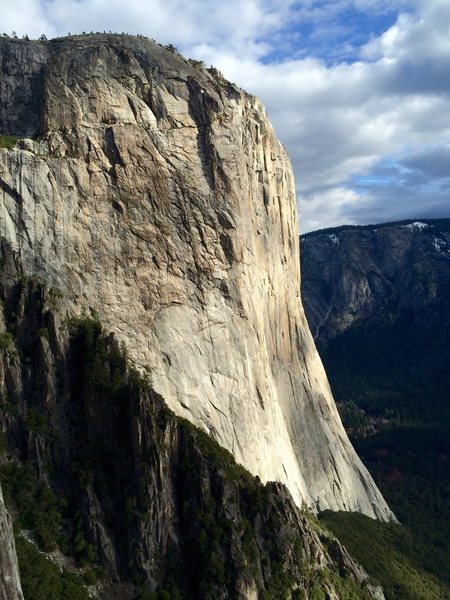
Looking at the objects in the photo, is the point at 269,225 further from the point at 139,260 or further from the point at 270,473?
the point at 270,473

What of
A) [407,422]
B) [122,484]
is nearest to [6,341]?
[122,484]

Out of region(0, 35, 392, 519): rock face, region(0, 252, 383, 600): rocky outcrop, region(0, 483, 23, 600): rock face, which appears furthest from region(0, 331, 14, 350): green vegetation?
region(0, 483, 23, 600): rock face

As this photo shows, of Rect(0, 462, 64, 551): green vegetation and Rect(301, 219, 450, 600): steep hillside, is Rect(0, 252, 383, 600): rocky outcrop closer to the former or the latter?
Rect(0, 462, 64, 551): green vegetation

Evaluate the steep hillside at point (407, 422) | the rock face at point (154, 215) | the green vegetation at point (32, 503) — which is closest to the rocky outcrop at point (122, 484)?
the green vegetation at point (32, 503)

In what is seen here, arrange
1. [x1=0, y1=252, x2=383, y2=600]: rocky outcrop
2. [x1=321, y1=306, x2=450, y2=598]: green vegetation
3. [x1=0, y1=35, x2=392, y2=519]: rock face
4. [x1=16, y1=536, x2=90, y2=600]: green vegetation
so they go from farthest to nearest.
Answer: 1. [x1=321, y1=306, x2=450, y2=598]: green vegetation
2. [x1=0, y1=35, x2=392, y2=519]: rock face
3. [x1=0, y1=252, x2=383, y2=600]: rocky outcrop
4. [x1=16, y1=536, x2=90, y2=600]: green vegetation

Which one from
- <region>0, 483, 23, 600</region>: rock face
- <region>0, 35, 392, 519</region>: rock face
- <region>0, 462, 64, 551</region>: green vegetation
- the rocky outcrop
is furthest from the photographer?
<region>0, 35, 392, 519</region>: rock face

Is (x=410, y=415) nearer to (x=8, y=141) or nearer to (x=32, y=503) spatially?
(x=32, y=503)

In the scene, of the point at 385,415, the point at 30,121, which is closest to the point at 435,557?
the point at 30,121
